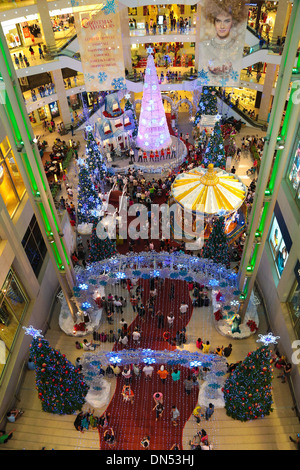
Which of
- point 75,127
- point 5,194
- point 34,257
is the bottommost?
point 75,127

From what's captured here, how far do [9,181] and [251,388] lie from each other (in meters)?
11.6

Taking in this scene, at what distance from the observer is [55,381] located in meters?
12.7

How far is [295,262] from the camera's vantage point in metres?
14.4

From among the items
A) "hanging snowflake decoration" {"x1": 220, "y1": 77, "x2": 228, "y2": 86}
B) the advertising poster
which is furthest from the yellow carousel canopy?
"hanging snowflake decoration" {"x1": 220, "y1": 77, "x2": 228, "y2": 86}

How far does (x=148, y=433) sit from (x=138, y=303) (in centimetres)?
571

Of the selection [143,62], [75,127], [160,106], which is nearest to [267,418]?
[160,106]

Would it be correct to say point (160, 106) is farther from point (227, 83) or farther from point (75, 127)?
point (75, 127)

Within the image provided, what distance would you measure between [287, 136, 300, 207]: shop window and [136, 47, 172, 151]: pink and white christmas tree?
39.6 ft

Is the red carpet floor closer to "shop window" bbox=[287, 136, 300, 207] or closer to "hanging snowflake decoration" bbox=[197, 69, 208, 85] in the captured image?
"shop window" bbox=[287, 136, 300, 207]

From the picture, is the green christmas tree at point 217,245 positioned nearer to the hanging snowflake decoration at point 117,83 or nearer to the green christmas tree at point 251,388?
the green christmas tree at point 251,388

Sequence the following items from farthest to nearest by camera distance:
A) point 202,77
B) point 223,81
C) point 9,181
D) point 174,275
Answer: point 202,77
point 223,81
point 174,275
point 9,181

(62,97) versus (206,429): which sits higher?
(62,97)

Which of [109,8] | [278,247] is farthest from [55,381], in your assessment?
[109,8]

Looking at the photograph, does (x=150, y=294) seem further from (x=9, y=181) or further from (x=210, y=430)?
(x=9, y=181)
